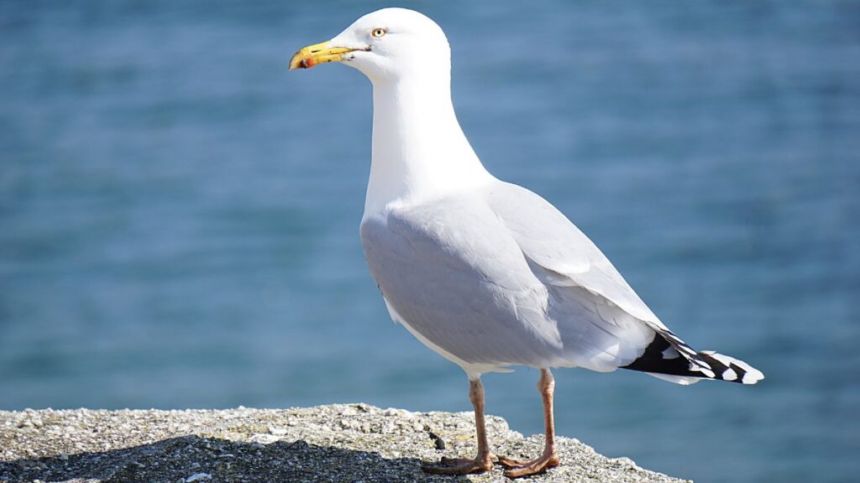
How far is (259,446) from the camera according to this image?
485cm

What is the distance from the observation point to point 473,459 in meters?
4.77

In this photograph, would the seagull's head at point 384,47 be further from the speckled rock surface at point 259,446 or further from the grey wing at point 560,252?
the speckled rock surface at point 259,446

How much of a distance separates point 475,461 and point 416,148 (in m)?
1.07

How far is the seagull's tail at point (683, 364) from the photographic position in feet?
14.2

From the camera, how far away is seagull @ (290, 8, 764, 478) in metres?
4.42

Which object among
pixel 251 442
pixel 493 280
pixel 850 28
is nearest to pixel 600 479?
pixel 493 280

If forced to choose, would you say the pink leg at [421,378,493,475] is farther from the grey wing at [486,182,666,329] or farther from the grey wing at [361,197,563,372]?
the grey wing at [486,182,666,329]

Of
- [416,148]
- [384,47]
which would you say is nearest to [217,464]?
[416,148]

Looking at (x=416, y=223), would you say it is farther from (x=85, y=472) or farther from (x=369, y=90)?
(x=369, y=90)

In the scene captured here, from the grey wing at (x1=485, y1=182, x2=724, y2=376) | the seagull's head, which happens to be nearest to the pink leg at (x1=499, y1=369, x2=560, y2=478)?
the grey wing at (x1=485, y1=182, x2=724, y2=376)

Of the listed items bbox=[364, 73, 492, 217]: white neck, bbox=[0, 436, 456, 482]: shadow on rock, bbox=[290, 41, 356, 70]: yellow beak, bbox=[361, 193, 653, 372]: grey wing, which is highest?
bbox=[290, 41, 356, 70]: yellow beak

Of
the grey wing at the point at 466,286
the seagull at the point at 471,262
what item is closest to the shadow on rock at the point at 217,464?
the seagull at the point at 471,262

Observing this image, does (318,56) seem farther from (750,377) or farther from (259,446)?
(750,377)

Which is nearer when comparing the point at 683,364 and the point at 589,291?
the point at 683,364
